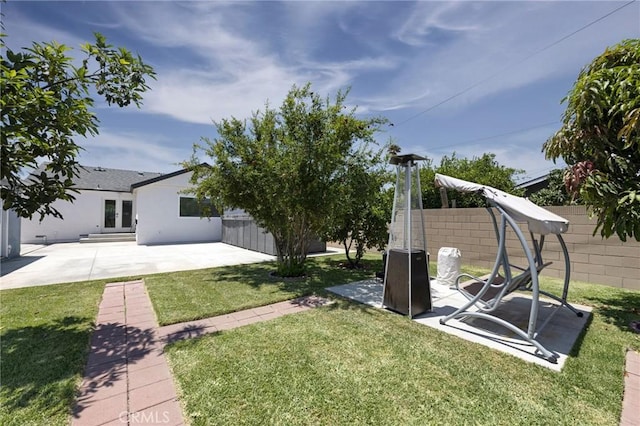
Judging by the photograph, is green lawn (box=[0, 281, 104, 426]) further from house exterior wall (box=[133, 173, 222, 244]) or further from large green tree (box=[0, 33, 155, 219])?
house exterior wall (box=[133, 173, 222, 244])

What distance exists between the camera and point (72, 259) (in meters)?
9.51

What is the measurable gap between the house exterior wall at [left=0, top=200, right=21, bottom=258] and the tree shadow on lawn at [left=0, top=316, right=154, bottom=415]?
26.4ft

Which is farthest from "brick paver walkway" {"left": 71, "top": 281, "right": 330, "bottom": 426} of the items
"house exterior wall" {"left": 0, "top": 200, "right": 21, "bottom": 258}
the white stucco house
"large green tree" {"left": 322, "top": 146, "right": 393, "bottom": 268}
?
the white stucco house

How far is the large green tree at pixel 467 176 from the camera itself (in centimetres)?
1285

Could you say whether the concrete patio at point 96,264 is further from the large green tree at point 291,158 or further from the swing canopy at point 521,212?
the swing canopy at point 521,212

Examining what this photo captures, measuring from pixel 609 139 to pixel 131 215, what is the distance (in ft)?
68.4

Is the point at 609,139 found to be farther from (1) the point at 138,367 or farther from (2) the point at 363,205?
(1) the point at 138,367

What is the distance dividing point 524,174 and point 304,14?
19.2m

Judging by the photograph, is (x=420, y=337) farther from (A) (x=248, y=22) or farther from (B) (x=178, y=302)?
(A) (x=248, y=22)

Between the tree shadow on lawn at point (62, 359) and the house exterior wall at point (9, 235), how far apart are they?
804 centimetres

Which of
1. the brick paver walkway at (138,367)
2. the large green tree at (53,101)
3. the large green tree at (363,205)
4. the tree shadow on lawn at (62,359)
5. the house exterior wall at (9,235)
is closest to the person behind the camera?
the brick paver walkway at (138,367)

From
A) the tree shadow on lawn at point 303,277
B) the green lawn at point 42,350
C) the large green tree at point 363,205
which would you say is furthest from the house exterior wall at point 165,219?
the green lawn at point 42,350

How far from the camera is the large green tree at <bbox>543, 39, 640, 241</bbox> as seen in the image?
3.72 m

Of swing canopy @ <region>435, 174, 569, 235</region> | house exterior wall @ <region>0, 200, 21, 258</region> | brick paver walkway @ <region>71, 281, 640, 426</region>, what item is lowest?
brick paver walkway @ <region>71, 281, 640, 426</region>
